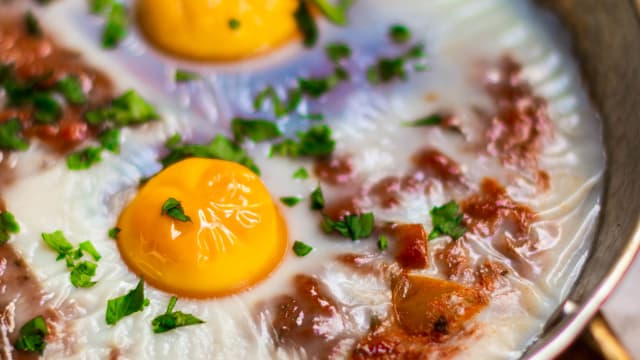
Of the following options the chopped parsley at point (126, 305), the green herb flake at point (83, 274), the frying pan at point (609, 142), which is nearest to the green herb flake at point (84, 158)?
the green herb flake at point (83, 274)

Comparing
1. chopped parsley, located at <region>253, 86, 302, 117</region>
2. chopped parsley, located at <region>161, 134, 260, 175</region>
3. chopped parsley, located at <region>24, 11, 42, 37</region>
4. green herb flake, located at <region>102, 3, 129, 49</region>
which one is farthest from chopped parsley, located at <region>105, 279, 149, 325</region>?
chopped parsley, located at <region>24, 11, 42, 37</region>

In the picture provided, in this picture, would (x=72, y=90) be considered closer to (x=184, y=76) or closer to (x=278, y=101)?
(x=184, y=76)

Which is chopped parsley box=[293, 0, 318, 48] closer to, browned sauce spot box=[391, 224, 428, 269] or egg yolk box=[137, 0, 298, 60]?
egg yolk box=[137, 0, 298, 60]

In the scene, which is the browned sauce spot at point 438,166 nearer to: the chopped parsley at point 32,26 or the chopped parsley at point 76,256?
the chopped parsley at point 76,256

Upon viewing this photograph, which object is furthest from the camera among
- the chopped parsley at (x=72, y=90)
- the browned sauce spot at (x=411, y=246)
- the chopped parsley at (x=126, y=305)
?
the chopped parsley at (x=72, y=90)

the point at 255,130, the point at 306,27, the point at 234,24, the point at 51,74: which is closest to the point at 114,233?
the point at 255,130
